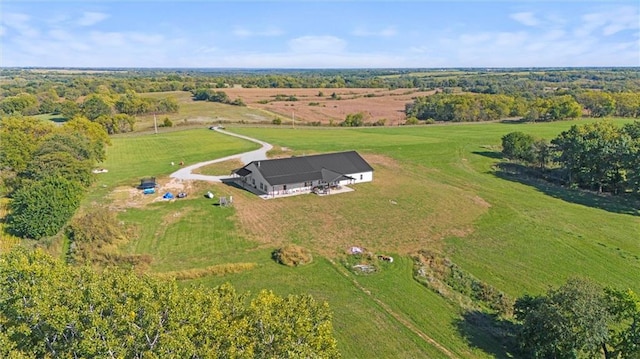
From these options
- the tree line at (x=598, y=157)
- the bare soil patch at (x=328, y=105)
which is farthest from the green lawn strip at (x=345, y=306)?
the bare soil patch at (x=328, y=105)

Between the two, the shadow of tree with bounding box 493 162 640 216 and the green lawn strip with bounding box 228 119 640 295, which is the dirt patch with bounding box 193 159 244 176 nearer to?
the green lawn strip with bounding box 228 119 640 295

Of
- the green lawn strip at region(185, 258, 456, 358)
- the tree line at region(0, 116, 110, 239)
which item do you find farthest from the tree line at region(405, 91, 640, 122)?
the green lawn strip at region(185, 258, 456, 358)

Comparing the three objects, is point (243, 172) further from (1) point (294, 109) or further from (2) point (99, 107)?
(1) point (294, 109)

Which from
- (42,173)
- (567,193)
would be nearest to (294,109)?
(567,193)

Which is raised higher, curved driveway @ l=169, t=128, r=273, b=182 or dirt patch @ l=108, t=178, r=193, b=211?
curved driveway @ l=169, t=128, r=273, b=182

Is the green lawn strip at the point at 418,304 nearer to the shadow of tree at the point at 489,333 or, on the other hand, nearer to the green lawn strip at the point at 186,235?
the shadow of tree at the point at 489,333

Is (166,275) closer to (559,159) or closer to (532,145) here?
(559,159)
